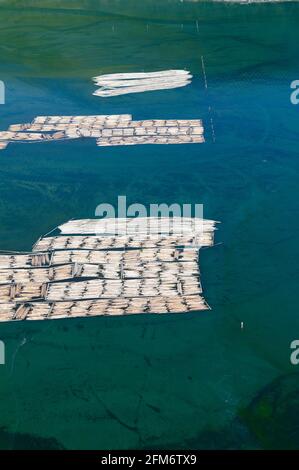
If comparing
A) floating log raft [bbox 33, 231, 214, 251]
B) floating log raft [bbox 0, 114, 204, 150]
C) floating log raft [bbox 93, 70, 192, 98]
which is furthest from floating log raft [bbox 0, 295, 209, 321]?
floating log raft [bbox 93, 70, 192, 98]

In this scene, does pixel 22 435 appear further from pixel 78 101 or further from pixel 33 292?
pixel 78 101

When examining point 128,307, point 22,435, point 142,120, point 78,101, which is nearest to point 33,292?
point 128,307

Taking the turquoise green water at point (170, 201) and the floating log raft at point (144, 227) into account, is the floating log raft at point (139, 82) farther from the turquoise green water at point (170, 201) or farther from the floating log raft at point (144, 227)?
the floating log raft at point (144, 227)

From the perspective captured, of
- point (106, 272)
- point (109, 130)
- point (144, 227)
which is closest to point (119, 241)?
point (144, 227)

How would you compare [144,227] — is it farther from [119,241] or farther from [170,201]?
[170,201]

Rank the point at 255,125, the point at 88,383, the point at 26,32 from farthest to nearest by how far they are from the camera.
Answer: the point at 26,32, the point at 255,125, the point at 88,383
